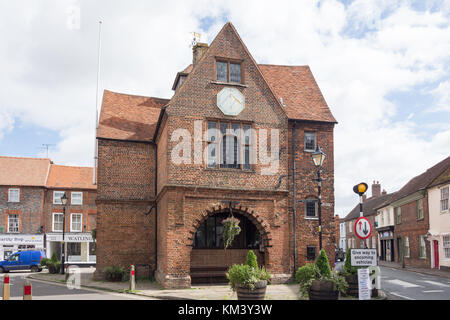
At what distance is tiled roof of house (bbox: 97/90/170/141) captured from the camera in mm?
25778

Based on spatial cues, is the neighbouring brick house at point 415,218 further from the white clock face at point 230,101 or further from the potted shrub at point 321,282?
the potted shrub at point 321,282

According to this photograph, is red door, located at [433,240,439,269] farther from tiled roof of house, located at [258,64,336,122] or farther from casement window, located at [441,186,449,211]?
tiled roof of house, located at [258,64,336,122]

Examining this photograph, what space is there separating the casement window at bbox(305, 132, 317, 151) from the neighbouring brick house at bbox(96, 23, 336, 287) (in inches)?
2.0

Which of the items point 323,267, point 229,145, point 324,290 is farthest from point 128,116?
point 324,290

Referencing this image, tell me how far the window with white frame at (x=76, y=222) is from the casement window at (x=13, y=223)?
198 inches

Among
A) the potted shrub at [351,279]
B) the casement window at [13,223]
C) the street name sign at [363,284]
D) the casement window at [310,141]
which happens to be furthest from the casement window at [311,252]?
the casement window at [13,223]

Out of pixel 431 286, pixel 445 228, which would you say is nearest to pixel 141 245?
pixel 431 286

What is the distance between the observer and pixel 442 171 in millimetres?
35438

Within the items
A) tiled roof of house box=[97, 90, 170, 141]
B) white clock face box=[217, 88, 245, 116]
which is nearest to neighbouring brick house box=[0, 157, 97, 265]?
tiled roof of house box=[97, 90, 170, 141]

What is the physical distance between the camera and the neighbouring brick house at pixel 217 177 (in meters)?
20.7

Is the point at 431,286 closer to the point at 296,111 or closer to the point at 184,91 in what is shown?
the point at 296,111

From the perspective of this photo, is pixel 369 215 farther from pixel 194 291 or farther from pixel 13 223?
pixel 194 291

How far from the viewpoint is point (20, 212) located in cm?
4578

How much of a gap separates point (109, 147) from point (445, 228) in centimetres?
2393
